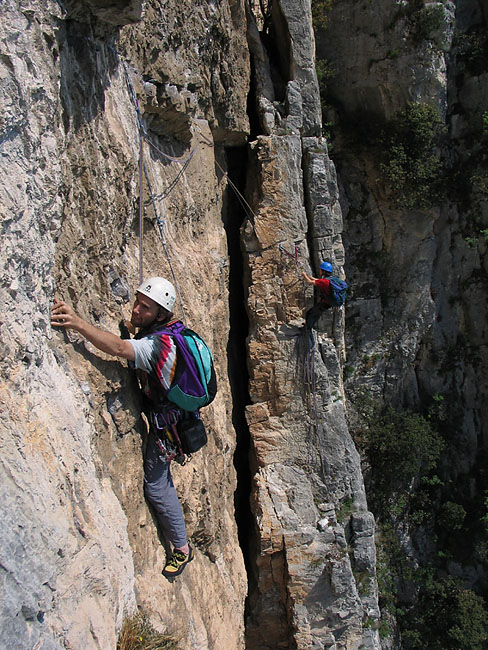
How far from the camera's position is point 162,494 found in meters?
4.45

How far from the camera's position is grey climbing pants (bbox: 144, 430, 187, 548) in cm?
439

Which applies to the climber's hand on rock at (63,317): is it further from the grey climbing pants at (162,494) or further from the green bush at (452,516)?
the green bush at (452,516)

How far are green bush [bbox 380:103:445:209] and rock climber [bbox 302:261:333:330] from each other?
518cm

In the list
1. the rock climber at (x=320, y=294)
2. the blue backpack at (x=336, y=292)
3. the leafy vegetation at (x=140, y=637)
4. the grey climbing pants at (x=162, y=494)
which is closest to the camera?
the leafy vegetation at (x=140, y=637)

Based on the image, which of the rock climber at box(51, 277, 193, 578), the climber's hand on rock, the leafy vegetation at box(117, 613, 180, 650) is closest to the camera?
the leafy vegetation at box(117, 613, 180, 650)

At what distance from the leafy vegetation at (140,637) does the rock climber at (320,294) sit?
5.96m

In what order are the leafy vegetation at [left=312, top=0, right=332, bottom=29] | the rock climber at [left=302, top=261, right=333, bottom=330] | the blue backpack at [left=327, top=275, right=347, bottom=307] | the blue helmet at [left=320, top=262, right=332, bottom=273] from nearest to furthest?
the blue backpack at [left=327, top=275, right=347, bottom=307], the rock climber at [left=302, top=261, right=333, bottom=330], the blue helmet at [left=320, top=262, right=332, bottom=273], the leafy vegetation at [left=312, top=0, right=332, bottom=29]

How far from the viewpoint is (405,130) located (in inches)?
517

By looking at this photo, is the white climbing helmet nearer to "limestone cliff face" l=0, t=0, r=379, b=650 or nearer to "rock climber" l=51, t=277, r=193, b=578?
"rock climber" l=51, t=277, r=193, b=578

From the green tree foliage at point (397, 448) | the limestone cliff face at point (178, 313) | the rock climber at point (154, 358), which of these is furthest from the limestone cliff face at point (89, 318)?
the green tree foliage at point (397, 448)

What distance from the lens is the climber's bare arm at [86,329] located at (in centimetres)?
337

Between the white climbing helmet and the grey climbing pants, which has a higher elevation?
the white climbing helmet

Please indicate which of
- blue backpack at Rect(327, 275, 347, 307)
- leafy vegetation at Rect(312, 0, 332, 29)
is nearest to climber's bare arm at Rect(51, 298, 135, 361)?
blue backpack at Rect(327, 275, 347, 307)

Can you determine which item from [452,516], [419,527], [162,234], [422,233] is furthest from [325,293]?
[419,527]
